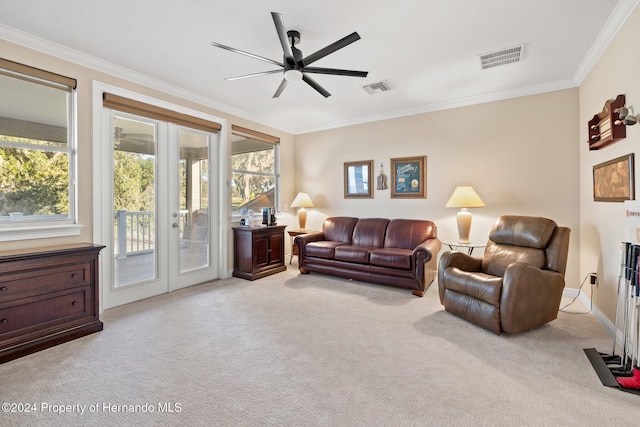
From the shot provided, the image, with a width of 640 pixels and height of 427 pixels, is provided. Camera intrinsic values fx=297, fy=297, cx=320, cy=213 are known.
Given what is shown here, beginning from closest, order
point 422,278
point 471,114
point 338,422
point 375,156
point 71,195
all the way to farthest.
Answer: point 338,422 → point 71,195 → point 422,278 → point 471,114 → point 375,156

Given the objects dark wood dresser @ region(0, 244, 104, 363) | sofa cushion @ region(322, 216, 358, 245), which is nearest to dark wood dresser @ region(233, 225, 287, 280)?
sofa cushion @ region(322, 216, 358, 245)

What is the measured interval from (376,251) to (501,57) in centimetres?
270

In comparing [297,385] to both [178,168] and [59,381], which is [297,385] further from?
[178,168]

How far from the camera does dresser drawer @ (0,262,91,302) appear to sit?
7.59 ft

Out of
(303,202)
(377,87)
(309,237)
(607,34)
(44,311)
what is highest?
(377,87)

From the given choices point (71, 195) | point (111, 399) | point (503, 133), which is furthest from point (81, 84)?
point (503, 133)

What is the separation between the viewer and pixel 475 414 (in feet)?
5.55

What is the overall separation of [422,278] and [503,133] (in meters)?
2.36

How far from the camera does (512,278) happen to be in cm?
261

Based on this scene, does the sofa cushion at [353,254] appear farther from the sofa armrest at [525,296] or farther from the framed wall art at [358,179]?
the sofa armrest at [525,296]

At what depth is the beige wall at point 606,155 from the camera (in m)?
2.37

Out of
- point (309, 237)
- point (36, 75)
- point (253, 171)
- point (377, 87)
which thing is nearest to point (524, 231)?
point (377, 87)

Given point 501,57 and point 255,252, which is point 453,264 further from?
point 255,252

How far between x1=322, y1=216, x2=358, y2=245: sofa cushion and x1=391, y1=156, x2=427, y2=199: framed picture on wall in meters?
0.89
